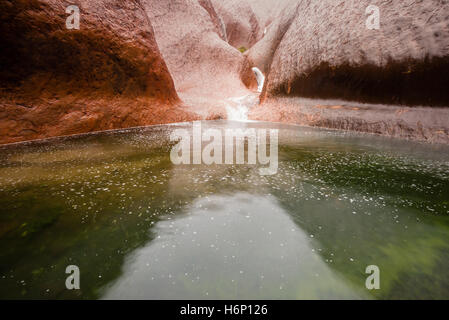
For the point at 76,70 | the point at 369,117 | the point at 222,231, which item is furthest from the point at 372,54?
the point at 76,70

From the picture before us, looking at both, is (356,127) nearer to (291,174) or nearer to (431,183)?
(431,183)

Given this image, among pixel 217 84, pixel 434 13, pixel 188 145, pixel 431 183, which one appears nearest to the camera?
pixel 431 183

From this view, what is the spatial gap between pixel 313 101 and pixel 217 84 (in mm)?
6752

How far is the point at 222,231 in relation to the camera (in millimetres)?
1120

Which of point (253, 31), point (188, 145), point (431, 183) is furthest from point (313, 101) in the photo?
point (253, 31)

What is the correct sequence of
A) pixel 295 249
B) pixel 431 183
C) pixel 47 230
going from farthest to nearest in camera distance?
pixel 431 183 → pixel 47 230 → pixel 295 249

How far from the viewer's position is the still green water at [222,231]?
80 cm

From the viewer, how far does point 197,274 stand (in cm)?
85

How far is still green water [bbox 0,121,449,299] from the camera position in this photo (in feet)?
2.62

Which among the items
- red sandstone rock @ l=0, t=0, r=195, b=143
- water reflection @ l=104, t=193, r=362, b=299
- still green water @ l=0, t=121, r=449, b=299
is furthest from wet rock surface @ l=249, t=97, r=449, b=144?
water reflection @ l=104, t=193, r=362, b=299

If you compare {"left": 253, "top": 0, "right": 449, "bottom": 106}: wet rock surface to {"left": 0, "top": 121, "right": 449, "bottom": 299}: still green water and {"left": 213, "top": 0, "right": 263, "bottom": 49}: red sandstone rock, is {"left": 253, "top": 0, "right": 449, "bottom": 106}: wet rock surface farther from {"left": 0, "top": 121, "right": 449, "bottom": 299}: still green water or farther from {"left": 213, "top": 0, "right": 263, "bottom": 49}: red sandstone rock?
{"left": 213, "top": 0, "right": 263, "bottom": 49}: red sandstone rock

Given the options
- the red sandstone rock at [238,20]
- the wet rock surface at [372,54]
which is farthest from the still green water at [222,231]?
the red sandstone rock at [238,20]

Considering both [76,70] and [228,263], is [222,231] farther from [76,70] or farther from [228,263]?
[76,70]

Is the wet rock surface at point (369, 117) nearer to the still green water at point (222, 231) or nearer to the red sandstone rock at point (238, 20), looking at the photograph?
the still green water at point (222, 231)
